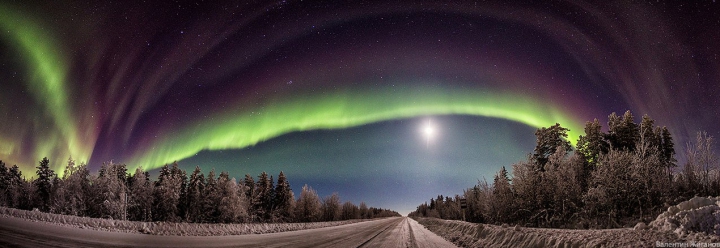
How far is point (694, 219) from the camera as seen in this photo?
7176 mm

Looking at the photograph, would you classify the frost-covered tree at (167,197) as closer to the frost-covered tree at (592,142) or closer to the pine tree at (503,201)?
the pine tree at (503,201)

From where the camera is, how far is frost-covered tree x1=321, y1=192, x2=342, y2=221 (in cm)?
9725

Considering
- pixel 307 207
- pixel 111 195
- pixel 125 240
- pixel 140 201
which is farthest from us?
pixel 307 207

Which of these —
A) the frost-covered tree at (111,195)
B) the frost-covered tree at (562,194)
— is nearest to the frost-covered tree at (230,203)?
the frost-covered tree at (111,195)

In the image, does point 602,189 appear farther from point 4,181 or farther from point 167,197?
point 4,181

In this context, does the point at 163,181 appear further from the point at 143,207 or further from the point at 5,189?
the point at 5,189

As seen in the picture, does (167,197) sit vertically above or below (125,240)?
below

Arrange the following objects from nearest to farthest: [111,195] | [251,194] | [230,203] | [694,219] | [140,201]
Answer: [694,219], [111,195], [230,203], [140,201], [251,194]

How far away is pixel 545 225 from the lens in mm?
29266

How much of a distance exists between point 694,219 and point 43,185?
9727cm

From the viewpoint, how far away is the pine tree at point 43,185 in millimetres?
63016

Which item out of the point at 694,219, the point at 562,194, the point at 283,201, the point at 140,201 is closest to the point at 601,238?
the point at 694,219

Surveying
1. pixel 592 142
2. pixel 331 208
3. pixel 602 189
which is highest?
pixel 592 142

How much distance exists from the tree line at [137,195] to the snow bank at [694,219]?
6394 cm
